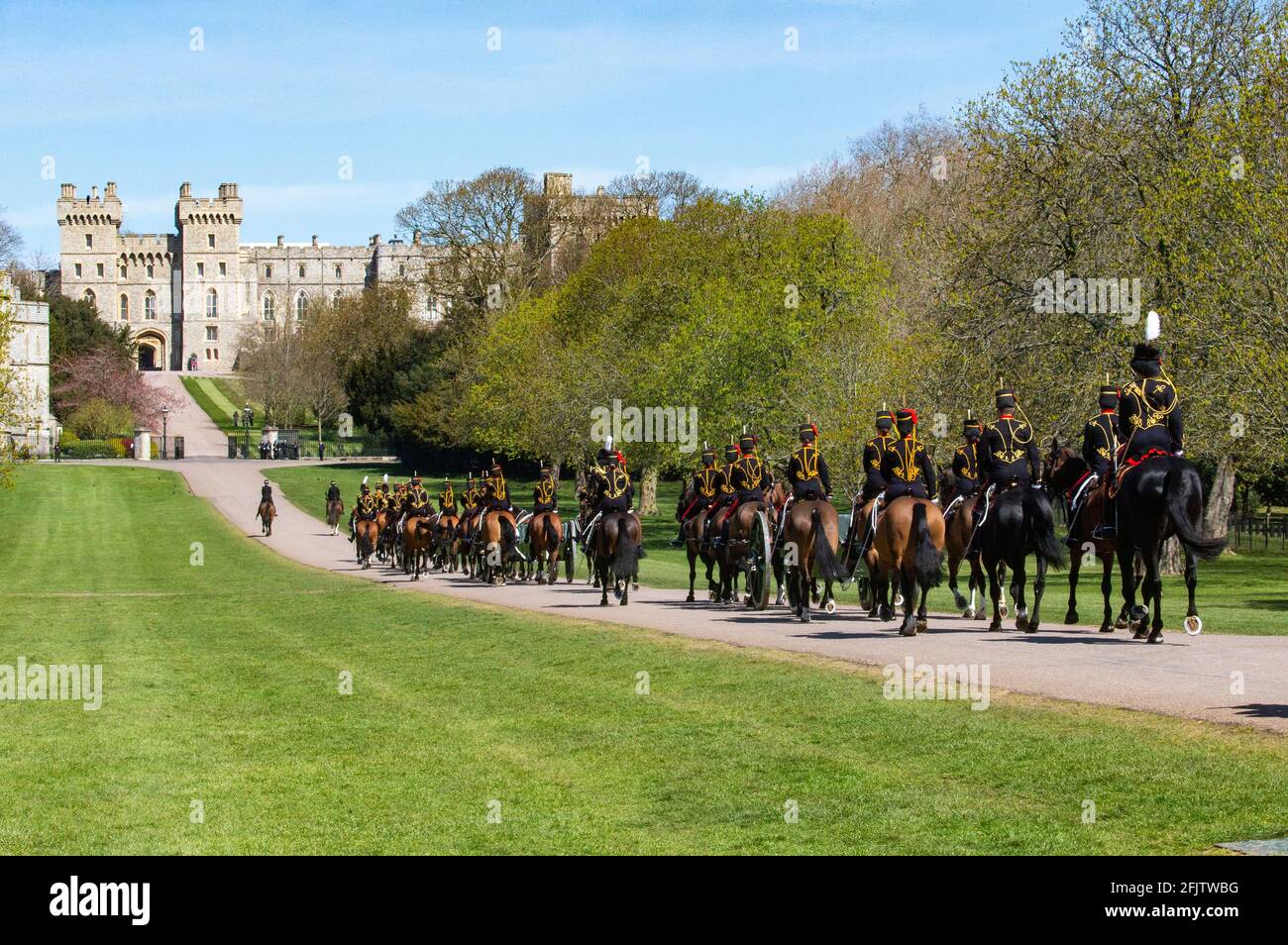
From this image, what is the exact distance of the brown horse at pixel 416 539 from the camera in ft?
132

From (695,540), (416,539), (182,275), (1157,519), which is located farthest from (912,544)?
(182,275)

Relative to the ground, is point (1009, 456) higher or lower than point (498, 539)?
higher

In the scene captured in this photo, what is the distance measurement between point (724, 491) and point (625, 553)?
7.32 ft

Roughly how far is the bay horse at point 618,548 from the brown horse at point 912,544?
6815 millimetres

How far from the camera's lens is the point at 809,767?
1191cm

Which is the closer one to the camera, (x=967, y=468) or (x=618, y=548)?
(x=967, y=468)

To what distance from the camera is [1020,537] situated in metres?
20.1

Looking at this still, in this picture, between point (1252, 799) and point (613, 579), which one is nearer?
point (1252, 799)

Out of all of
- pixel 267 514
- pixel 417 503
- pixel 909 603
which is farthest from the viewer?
pixel 267 514

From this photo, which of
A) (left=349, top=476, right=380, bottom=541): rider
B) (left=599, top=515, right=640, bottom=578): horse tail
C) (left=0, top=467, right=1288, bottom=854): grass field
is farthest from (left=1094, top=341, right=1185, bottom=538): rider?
(left=349, top=476, right=380, bottom=541): rider

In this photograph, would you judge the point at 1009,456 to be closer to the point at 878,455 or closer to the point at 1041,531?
the point at 1041,531

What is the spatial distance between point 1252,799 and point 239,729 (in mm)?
8988
